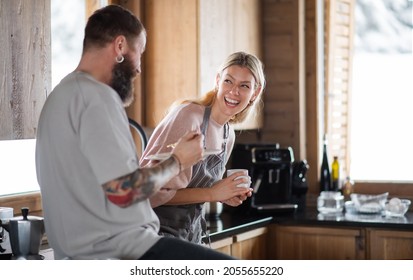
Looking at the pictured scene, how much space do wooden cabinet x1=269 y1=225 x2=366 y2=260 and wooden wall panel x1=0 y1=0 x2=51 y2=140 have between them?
1.92 m

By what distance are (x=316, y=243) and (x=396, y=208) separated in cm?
49

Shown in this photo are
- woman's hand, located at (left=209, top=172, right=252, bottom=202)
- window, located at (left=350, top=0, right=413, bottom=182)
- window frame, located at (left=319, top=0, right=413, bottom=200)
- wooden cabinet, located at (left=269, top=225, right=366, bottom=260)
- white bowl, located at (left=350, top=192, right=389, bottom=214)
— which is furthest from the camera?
window, located at (left=350, top=0, right=413, bottom=182)

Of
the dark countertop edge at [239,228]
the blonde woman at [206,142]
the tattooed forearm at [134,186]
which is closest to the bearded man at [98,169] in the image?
the tattooed forearm at [134,186]

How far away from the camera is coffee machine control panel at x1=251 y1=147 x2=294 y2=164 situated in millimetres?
4492

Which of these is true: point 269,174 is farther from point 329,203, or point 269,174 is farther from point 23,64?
point 23,64

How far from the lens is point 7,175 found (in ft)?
11.0

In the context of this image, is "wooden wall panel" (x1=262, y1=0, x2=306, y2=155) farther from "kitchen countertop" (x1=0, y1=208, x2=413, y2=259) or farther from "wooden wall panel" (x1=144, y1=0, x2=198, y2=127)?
"wooden wall panel" (x1=144, y1=0, x2=198, y2=127)

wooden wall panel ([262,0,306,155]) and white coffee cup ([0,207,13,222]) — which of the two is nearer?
white coffee cup ([0,207,13,222])

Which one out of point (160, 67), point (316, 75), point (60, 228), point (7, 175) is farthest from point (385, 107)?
point (60, 228)

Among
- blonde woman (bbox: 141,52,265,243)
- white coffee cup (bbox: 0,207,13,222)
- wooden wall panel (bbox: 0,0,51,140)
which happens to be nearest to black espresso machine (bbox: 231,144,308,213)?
blonde woman (bbox: 141,52,265,243)

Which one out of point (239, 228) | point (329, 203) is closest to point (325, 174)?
point (329, 203)

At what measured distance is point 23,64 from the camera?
2.86 metres

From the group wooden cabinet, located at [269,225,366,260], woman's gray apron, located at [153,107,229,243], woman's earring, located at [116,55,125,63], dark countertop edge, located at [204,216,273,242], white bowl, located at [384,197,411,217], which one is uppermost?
woman's earring, located at [116,55,125,63]

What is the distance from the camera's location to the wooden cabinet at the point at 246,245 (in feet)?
12.9
